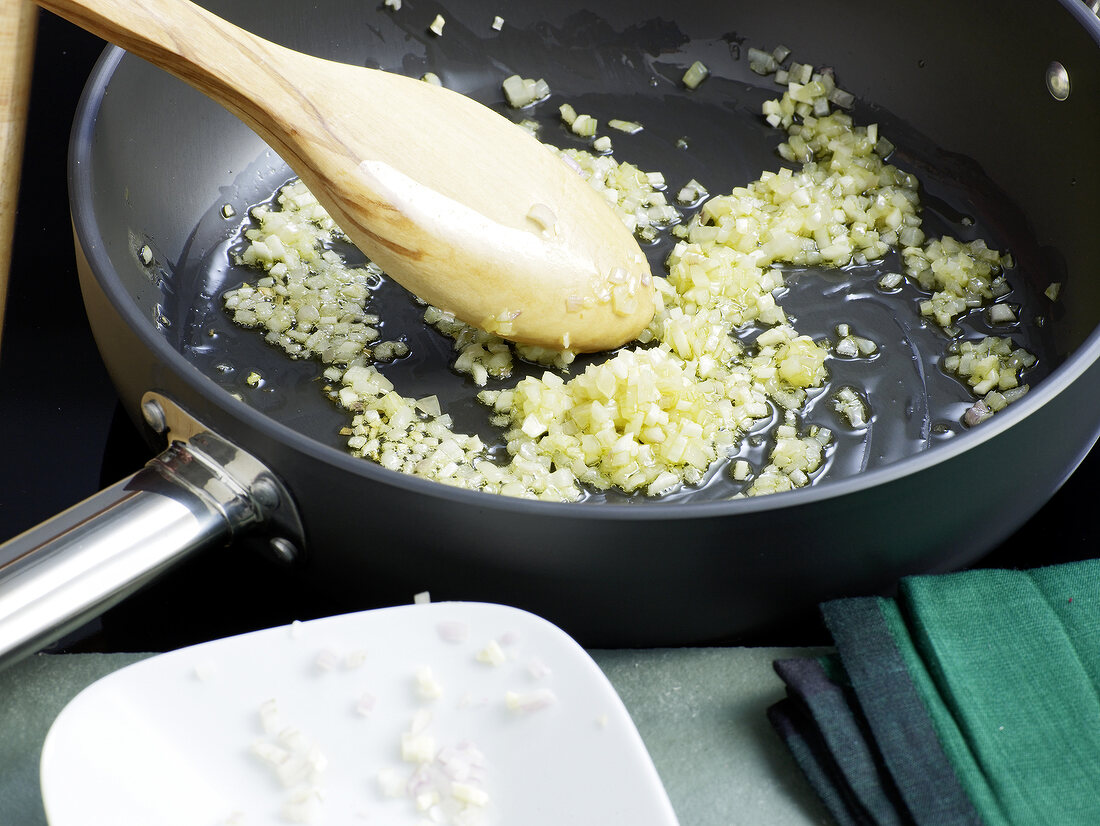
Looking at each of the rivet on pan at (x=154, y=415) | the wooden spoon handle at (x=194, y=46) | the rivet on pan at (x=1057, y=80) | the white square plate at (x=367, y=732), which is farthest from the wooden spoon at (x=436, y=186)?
the rivet on pan at (x=1057, y=80)

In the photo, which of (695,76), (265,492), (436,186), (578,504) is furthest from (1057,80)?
(265,492)

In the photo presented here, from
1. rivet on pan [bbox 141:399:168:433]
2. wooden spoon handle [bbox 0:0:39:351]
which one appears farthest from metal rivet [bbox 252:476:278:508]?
wooden spoon handle [bbox 0:0:39:351]

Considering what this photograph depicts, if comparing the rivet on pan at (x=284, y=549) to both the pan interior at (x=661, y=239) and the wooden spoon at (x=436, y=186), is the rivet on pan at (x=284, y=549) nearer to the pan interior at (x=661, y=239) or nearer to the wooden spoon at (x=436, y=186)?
the pan interior at (x=661, y=239)

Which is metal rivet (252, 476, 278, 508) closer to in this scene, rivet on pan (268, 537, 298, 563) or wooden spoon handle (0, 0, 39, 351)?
rivet on pan (268, 537, 298, 563)

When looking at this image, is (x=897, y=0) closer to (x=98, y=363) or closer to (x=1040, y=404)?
(x=1040, y=404)

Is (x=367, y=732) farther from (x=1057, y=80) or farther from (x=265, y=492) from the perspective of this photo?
(x=1057, y=80)

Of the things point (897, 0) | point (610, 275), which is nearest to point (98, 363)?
point (610, 275)
